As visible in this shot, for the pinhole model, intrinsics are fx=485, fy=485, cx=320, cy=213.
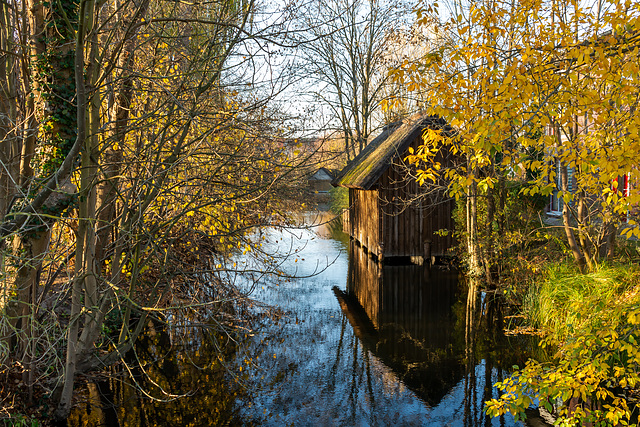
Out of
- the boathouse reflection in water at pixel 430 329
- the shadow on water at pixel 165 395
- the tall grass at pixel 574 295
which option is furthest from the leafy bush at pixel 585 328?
the shadow on water at pixel 165 395

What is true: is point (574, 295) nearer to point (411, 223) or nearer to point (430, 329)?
point (430, 329)

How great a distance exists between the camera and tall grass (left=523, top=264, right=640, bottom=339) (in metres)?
6.64

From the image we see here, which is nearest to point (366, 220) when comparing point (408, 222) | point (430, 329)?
point (408, 222)

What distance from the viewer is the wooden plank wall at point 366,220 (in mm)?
14961

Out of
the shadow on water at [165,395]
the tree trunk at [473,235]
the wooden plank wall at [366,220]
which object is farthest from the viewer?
the wooden plank wall at [366,220]

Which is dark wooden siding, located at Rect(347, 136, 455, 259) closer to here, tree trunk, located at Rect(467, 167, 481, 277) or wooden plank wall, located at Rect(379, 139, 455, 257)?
wooden plank wall, located at Rect(379, 139, 455, 257)

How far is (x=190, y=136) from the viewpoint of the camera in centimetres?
780

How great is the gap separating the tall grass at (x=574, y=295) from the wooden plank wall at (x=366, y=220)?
6464 millimetres

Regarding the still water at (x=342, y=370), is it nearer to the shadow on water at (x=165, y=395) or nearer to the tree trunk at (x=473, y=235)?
the shadow on water at (x=165, y=395)

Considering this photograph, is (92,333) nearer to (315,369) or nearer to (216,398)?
(216,398)

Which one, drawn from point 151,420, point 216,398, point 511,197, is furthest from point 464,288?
point 151,420

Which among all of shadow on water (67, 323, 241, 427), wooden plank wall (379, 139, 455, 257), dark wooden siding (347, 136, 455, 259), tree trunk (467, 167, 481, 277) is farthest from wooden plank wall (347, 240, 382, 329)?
shadow on water (67, 323, 241, 427)

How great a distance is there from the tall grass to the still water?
662 mm

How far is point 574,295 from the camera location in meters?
7.49
